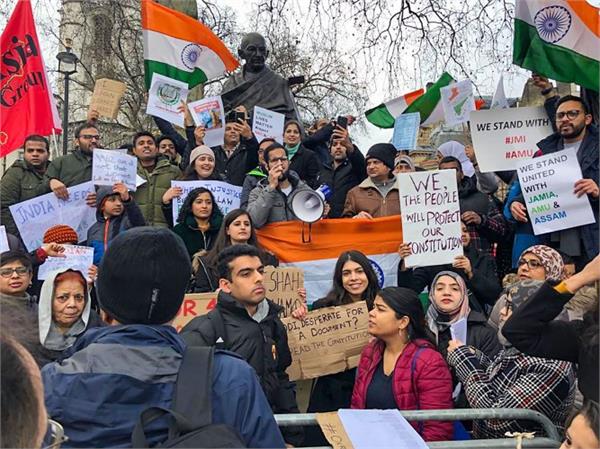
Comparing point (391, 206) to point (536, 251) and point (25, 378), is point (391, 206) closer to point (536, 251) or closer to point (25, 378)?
point (536, 251)

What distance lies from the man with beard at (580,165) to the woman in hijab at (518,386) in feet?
6.45

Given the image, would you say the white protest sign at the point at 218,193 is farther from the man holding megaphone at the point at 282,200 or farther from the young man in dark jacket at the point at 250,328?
the young man in dark jacket at the point at 250,328

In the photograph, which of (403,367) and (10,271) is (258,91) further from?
(403,367)

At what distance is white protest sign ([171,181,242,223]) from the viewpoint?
19.3 feet

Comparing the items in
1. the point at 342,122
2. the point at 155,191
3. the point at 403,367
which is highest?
the point at 342,122

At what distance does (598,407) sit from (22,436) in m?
1.57

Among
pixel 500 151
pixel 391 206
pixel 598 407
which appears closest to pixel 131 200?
pixel 391 206

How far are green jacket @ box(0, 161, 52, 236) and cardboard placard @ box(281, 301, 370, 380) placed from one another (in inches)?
123

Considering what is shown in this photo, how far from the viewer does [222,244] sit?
194 inches

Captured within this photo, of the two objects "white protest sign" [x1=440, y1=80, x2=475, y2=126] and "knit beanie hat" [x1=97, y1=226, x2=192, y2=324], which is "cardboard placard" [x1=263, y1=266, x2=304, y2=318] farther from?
"white protest sign" [x1=440, y1=80, x2=475, y2=126]

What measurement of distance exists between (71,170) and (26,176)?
0.39m

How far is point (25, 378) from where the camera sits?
1.23 metres

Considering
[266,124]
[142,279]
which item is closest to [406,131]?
[266,124]

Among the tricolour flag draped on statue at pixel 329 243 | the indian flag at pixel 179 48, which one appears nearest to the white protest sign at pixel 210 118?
the indian flag at pixel 179 48
